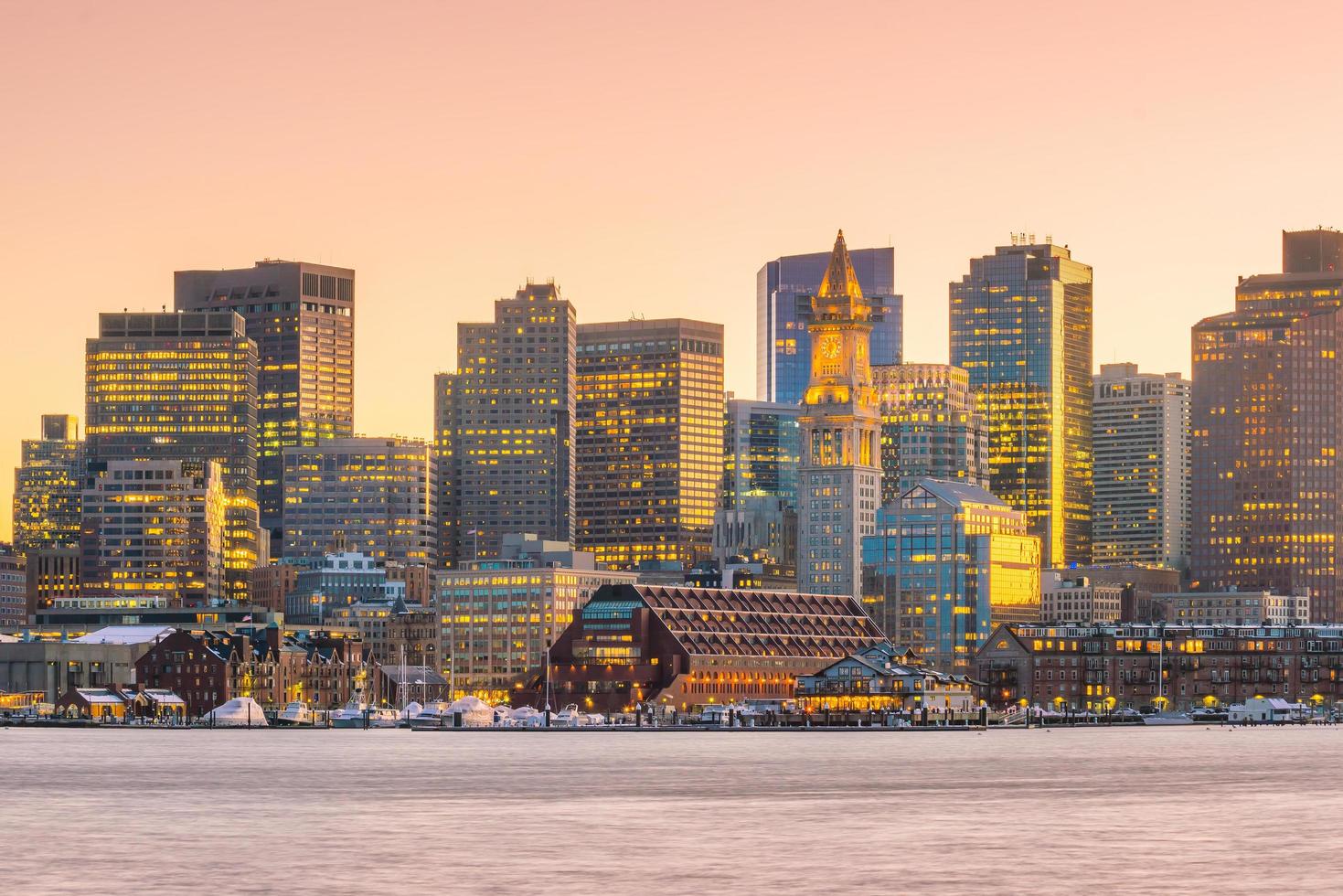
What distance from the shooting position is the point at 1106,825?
4326 inches

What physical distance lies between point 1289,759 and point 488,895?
123 m

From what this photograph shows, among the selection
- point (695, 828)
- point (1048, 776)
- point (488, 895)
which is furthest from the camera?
point (1048, 776)

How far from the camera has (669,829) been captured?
10738 cm

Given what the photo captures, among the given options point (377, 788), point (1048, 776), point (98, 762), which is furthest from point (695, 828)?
point (98, 762)

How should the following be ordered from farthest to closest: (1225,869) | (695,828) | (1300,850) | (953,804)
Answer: (953,804), (695,828), (1300,850), (1225,869)

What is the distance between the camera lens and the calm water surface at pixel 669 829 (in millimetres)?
85688

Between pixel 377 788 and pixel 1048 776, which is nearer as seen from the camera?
pixel 377 788

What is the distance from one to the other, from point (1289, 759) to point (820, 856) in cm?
10647

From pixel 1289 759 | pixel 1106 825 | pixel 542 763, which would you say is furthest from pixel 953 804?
pixel 1289 759

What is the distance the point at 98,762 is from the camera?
182 m

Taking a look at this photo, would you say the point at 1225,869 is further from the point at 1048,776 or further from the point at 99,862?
the point at 1048,776

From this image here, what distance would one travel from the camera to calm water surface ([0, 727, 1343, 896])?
85688 mm

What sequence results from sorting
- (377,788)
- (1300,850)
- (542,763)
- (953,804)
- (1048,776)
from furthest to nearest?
(542,763)
(1048,776)
(377,788)
(953,804)
(1300,850)

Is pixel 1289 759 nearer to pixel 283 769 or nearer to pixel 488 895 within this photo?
pixel 283 769
